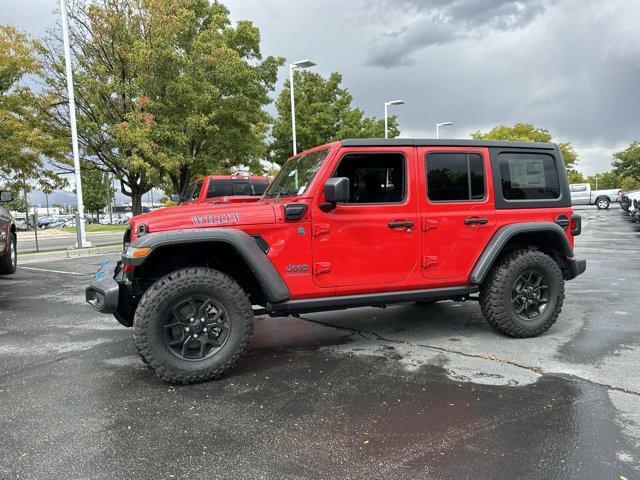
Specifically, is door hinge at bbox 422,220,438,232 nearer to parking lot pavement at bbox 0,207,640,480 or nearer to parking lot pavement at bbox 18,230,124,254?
parking lot pavement at bbox 0,207,640,480

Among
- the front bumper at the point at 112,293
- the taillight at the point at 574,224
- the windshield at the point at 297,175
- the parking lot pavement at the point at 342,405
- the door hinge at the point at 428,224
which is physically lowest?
the parking lot pavement at the point at 342,405

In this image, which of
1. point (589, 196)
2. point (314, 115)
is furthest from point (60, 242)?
point (589, 196)

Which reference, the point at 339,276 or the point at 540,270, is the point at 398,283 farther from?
the point at 540,270

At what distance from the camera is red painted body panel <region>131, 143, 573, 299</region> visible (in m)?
3.89

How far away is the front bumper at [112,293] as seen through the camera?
146 inches

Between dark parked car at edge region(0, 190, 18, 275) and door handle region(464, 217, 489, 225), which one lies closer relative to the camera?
door handle region(464, 217, 489, 225)

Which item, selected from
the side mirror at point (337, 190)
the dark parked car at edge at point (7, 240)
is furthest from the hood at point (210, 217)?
the dark parked car at edge at point (7, 240)

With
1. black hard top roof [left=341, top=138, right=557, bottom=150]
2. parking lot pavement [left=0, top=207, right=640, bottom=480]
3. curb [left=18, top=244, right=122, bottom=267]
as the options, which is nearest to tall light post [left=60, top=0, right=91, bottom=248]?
curb [left=18, top=244, right=122, bottom=267]

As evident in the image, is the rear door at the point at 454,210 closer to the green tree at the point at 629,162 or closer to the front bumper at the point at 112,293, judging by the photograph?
the front bumper at the point at 112,293

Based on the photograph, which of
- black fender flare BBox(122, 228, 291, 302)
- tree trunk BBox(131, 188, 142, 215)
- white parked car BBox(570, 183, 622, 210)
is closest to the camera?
black fender flare BBox(122, 228, 291, 302)

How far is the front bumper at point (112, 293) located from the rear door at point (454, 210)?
256cm

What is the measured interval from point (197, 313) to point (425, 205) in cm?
218

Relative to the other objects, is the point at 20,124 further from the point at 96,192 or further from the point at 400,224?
the point at 96,192

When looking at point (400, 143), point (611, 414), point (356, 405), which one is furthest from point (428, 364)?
point (400, 143)
